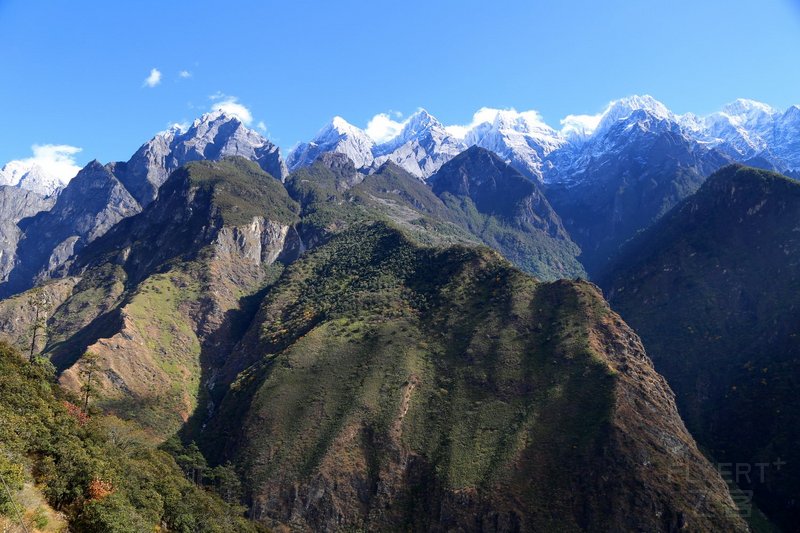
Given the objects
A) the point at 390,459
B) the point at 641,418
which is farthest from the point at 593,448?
the point at 390,459

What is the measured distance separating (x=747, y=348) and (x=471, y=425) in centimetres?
9481

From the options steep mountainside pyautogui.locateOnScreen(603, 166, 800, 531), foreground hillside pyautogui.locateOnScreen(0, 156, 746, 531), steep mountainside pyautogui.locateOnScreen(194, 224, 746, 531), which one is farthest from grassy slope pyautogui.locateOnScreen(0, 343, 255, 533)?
steep mountainside pyautogui.locateOnScreen(603, 166, 800, 531)

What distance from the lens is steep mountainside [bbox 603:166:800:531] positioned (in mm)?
121562

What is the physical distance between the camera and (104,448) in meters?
63.0

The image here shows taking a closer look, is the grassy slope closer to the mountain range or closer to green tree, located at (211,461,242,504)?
the mountain range

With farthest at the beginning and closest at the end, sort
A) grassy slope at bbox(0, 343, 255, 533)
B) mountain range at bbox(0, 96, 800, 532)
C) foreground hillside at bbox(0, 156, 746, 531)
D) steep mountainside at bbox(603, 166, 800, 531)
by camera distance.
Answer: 1. steep mountainside at bbox(603, 166, 800, 531)
2. foreground hillside at bbox(0, 156, 746, 531)
3. mountain range at bbox(0, 96, 800, 532)
4. grassy slope at bbox(0, 343, 255, 533)

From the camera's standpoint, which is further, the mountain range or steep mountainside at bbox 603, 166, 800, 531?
steep mountainside at bbox 603, 166, 800, 531

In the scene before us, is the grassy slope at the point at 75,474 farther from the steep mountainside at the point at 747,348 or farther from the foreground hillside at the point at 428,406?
the steep mountainside at the point at 747,348

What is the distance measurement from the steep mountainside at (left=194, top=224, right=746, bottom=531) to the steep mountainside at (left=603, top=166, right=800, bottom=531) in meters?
23.0

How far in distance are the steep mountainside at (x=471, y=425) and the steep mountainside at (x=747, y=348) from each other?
905 inches

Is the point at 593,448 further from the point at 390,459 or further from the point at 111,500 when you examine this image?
the point at 111,500

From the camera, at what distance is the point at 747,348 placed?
158 meters

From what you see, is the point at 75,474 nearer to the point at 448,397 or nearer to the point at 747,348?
the point at 448,397

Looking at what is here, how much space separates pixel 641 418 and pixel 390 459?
49.7 metres
